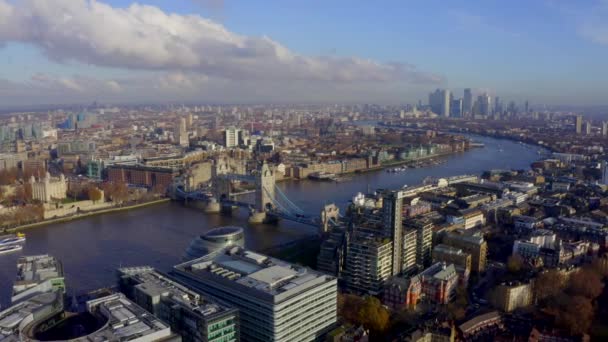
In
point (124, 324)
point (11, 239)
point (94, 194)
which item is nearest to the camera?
point (124, 324)

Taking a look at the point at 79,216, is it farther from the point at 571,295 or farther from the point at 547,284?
the point at 571,295

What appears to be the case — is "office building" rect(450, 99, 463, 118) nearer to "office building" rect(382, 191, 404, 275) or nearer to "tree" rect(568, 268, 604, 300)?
"tree" rect(568, 268, 604, 300)

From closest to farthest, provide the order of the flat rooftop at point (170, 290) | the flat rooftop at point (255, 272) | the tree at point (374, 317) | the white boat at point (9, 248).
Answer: the flat rooftop at point (170, 290)
the flat rooftop at point (255, 272)
the tree at point (374, 317)
the white boat at point (9, 248)

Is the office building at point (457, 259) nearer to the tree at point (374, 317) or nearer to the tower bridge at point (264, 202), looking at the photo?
the tree at point (374, 317)

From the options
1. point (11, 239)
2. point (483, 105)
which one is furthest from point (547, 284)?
point (483, 105)

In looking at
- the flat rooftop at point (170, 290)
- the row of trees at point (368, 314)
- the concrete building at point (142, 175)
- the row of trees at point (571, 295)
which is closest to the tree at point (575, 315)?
the row of trees at point (571, 295)

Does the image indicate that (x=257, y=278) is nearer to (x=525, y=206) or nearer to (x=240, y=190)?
(x=525, y=206)
